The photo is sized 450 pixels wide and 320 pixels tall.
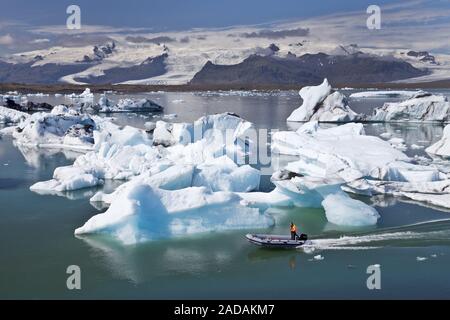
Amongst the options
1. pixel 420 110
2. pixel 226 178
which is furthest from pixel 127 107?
pixel 226 178

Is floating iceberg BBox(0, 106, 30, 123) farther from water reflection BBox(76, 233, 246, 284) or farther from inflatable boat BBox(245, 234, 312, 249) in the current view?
inflatable boat BBox(245, 234, 312, 249)

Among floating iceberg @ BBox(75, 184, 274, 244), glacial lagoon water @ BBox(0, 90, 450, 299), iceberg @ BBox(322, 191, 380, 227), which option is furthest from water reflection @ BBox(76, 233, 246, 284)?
iceberg @ BBox(322, 191, 380, 227)

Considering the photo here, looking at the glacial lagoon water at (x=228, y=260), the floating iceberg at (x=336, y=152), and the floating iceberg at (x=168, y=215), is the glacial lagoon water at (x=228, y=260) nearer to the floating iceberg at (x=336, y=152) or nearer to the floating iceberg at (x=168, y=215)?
the floating iceberg at (x=168, y=215)

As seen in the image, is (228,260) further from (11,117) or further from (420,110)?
(11,117)
